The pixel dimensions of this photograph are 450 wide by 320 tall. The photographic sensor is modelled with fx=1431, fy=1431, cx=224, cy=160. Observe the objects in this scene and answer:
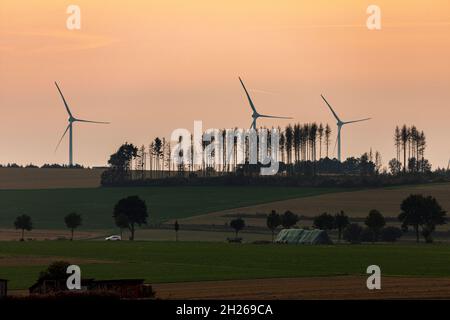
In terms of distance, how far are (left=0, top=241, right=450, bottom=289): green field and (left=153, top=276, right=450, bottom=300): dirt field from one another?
22.3 ft

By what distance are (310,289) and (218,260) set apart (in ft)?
160

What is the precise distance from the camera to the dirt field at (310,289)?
89938 mm

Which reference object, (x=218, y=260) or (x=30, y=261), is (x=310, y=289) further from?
(x=30, y=261)

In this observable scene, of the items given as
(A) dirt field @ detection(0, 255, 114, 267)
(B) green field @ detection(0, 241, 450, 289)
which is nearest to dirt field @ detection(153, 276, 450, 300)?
(B) green field @ detection(0, 241, 450, 289)

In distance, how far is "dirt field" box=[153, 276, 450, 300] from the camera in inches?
3541

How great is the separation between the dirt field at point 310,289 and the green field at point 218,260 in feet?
22.3

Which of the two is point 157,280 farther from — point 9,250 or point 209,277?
point 9,250

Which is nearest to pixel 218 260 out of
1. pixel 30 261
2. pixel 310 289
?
pixel 30 261

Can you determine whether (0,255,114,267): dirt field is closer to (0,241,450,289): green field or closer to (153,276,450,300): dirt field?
(0,241,450,289): green field

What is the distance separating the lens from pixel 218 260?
145750 mm
